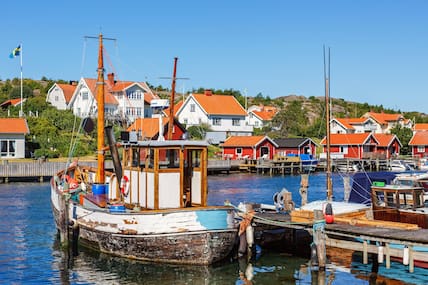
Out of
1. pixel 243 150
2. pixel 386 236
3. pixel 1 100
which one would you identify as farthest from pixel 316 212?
pixel 1 100

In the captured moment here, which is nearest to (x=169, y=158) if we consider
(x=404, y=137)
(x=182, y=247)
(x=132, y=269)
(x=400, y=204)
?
(x=182, y=247)

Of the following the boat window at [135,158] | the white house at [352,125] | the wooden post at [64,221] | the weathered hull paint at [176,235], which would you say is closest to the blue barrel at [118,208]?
the weathered hull paint at [176,235]

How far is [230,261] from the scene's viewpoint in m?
21.3

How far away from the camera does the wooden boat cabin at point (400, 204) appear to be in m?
20.9

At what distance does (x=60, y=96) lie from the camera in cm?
9138

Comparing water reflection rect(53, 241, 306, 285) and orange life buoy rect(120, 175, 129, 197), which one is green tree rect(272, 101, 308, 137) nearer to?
orange life buoy rect(120, 175, 129, 197)

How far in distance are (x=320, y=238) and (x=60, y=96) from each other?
78015 millimetres

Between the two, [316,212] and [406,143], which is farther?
[406,143]

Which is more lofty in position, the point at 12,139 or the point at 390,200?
the point at 12,139

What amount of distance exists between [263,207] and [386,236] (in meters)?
9.14

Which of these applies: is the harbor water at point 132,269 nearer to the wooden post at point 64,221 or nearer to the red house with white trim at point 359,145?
the wooden post at point 64,221

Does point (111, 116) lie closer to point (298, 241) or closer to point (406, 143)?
point (406, 143)

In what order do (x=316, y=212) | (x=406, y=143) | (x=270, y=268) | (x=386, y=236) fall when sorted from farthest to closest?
(x=406, y=143), (x=270, y=268), (x=316, y=212), (x=386, y=236)

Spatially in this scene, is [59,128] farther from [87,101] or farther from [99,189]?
[99,189]
